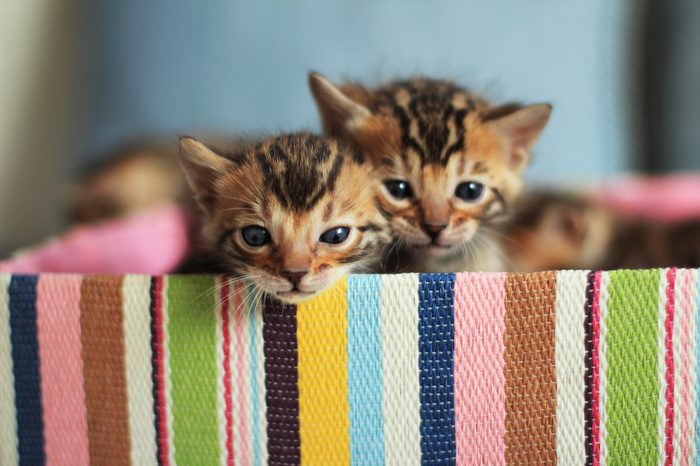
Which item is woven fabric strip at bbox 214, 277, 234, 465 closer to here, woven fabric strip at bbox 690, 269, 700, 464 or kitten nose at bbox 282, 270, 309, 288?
kitten nose at bbox 282, 270, 309, 288

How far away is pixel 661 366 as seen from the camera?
0.76m

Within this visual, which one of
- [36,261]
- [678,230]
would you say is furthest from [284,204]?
[678,230]

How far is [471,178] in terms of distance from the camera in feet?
3.29

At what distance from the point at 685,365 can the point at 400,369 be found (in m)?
0.38

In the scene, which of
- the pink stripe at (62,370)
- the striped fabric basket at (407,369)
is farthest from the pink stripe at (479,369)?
the pink stripe at (62,370)

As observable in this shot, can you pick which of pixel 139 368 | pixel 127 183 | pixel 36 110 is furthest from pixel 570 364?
pixel 36 110

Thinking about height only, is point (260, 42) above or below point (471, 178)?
above

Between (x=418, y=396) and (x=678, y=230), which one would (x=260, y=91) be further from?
(x=418, y=396)

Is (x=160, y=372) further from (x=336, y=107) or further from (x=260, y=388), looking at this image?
(x=336, y=107)

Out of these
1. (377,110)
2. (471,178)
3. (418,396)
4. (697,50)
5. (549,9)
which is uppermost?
(549,9)

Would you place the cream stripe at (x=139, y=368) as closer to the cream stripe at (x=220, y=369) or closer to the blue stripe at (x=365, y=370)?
the cream stripe at (x=220, y=369)

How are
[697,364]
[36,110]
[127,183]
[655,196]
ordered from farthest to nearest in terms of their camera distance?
[36,110], [127,183], [655,196], [697,364]

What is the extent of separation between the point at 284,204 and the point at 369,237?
16 centimetres

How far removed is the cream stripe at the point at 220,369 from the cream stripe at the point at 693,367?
63 cm
